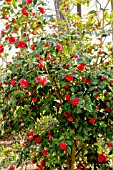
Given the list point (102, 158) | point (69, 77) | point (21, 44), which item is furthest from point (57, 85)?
point (102, 158)

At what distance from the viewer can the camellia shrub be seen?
1.58 meters

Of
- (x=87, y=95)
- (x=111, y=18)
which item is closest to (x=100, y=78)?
(x=87, y=95)

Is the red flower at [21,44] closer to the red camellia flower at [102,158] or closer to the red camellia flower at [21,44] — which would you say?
the red camellia flower at [21,44]

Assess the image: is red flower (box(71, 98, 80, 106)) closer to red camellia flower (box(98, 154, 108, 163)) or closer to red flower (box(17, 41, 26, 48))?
red flower (box(17, 41, 26, 48))

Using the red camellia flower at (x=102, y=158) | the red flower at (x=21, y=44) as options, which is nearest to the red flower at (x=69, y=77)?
the red flower at (x=21, y=44)

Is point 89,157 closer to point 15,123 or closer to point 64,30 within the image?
point 15,123

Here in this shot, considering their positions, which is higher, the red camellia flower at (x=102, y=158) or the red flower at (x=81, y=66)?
the red flower at (x=81, y=66)

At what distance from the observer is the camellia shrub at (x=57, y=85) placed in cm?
158

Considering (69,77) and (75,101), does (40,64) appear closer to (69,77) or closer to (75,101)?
(69,77)

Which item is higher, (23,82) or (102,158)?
(23,82)

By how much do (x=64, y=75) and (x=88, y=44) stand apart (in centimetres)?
54

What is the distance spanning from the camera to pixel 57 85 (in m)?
1.74

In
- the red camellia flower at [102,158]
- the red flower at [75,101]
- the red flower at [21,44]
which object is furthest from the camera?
the red camellia flower at [102,158]

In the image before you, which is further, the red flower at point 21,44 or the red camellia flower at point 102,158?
the red camellia flower at point 102,158
